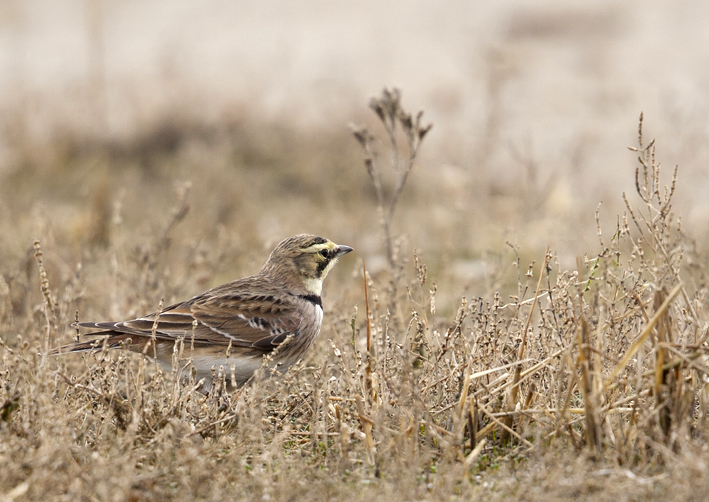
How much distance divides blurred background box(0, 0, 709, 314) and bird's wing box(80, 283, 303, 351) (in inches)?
36.4

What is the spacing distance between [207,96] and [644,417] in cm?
1198

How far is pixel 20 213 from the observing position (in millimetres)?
9422

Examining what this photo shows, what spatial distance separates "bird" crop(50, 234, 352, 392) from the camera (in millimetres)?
4395

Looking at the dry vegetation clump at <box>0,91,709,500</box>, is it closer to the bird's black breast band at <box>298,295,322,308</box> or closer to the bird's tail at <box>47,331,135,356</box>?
the bird's tail at <box>47,331,135,356</box>

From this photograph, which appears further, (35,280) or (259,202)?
(259,202)

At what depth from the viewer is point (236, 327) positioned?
4.59m

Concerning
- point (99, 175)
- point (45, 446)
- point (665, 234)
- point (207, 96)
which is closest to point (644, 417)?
point (665, 234)

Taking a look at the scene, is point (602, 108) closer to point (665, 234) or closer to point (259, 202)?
point (259, 202)

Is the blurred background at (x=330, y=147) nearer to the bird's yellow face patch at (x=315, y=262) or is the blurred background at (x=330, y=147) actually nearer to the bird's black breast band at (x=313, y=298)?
the bird's yellow face patch at (x=315, y=262)

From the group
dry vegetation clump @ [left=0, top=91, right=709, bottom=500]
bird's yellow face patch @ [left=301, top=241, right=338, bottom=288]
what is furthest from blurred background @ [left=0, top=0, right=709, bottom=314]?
dry vegetation clump @ [left=0, top=91, right=709, bottom=500]

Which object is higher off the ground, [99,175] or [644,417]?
[99,175]

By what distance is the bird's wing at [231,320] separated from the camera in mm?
4406

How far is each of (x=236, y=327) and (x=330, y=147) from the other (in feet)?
28.9

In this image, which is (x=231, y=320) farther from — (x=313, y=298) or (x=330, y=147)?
(x=330, y=147)
